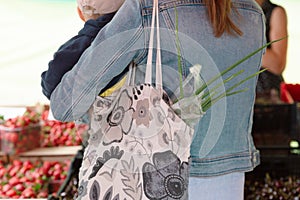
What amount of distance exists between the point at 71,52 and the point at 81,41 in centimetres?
4

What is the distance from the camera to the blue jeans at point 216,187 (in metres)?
1.50

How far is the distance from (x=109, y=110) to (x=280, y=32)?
1.87 m

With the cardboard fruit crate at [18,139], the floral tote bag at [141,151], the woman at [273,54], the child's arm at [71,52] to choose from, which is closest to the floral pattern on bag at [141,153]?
the floral tote bag at [141,151]

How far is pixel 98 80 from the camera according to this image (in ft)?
4.49

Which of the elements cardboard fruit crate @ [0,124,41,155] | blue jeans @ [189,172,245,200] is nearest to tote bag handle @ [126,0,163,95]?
blue jeans @ [189,172,245,200]

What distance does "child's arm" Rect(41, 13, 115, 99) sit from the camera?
4.62 ft

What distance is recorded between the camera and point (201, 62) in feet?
4.63

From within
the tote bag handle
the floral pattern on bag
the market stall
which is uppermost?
the tote bag handle

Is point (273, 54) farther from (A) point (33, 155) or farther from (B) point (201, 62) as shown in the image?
(B) point (201, 62)

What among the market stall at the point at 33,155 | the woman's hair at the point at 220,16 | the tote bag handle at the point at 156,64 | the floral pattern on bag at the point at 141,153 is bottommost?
the market stall at the point at 33,155

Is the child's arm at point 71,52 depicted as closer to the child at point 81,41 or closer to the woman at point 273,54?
the child at point 81,41

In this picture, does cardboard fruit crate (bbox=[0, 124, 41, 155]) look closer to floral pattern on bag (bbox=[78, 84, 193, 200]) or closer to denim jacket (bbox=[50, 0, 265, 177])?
denim jacket (bbox=[50, 0, 265, 177])

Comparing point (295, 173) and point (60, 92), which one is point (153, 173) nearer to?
point (60, 92)

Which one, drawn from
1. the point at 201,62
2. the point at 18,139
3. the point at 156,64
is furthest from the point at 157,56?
the point at 18,139
